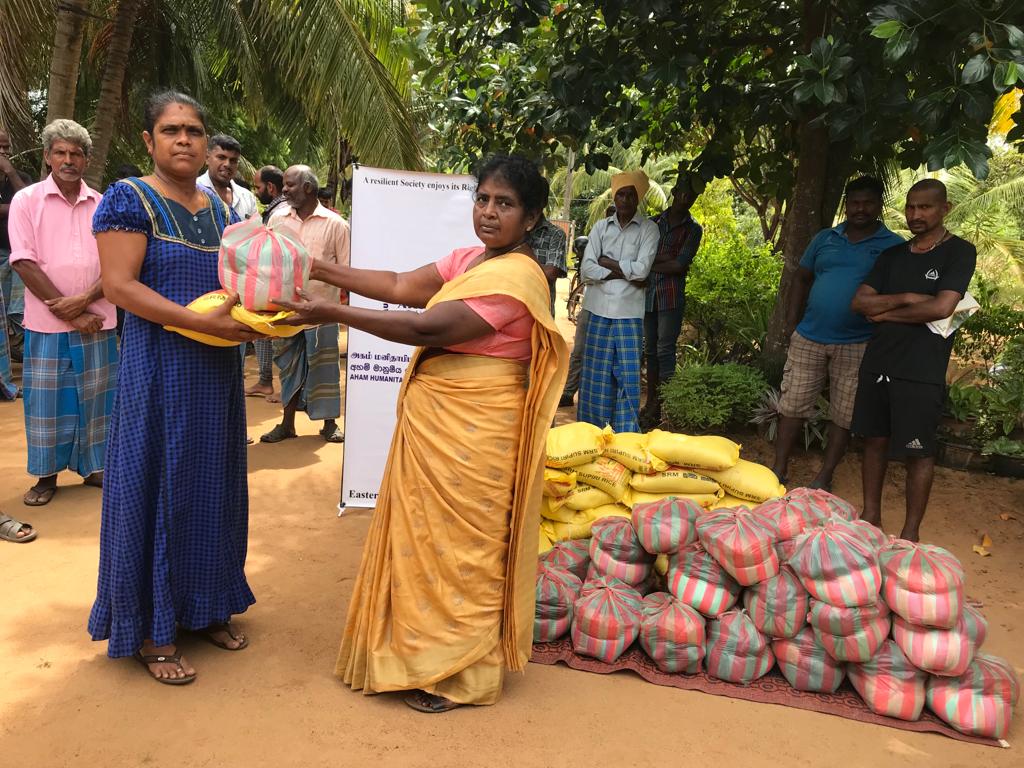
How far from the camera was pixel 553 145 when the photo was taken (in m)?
6.48

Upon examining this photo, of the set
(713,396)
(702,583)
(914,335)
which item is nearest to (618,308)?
(713,396)

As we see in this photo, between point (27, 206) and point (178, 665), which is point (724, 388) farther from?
point (27, 206)

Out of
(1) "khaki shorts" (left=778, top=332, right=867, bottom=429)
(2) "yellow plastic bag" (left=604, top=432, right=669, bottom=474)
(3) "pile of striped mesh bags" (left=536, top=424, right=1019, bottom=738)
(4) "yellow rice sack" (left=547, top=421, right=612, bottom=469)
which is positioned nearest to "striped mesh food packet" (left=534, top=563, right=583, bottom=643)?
(3) "pile of striped mesh bags" (left=536, top=424, right=1019, bottom=738)

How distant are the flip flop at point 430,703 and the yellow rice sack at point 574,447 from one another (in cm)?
139

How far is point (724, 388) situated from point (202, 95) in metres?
10.9

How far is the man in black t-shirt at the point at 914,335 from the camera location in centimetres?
428

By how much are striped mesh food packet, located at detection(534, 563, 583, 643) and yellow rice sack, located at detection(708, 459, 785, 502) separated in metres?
1.05

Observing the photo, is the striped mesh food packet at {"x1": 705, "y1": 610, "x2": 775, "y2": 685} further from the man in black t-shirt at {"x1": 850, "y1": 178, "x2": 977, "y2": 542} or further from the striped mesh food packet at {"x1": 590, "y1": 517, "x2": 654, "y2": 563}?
the man in black t-shirt at {"x1": 850, "y1": 178, "x2": 977, "y2": 542}

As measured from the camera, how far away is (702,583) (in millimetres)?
3318

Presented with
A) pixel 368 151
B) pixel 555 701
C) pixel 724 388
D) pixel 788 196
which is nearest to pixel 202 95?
pixel 368 151

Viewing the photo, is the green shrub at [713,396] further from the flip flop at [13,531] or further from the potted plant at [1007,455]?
the flip flop at [13,531]

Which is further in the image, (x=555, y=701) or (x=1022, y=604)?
(x=1022, y=604)

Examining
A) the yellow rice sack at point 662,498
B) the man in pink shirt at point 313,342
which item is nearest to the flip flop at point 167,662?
the yellow rice sack at point 662,498

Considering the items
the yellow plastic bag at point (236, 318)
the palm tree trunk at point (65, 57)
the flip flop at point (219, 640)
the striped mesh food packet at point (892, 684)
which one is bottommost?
the flip flop at point (219, 640)
